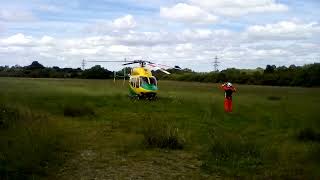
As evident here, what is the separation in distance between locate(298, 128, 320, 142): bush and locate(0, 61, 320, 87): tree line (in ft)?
134

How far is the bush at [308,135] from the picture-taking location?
17.6m

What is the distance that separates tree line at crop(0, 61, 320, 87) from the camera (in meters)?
60.3

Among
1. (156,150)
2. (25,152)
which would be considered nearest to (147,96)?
(156,150)

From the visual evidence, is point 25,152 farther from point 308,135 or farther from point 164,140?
point 308,135

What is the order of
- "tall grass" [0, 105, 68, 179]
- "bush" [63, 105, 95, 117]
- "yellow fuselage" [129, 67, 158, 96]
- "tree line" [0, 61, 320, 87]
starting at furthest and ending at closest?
"tree line" [0, 61, 320, 87], "yellow fuselage" [129, 67, 158, 96], "bush" [63, 105, 95, 117], "tall grass" [0, 105, 68, 179]

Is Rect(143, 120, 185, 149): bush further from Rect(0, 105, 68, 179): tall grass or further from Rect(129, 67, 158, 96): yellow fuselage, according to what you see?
Rect(129, 67, 158, 96): yellow fuselage

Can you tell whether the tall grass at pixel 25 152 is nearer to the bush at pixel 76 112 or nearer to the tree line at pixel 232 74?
the bush at pixel 76 112

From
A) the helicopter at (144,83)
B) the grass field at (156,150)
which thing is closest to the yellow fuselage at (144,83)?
the helicopter at (144,83)

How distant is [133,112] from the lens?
1136 inches

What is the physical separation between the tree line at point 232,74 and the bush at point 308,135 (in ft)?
134

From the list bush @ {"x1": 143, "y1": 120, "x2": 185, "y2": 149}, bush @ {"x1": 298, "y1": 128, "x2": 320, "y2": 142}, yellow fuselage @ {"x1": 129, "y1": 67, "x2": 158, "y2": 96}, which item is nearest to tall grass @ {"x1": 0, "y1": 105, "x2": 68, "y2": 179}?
bush @ {"x1": 143, "y1": 120, "x2": 185, "y2": 149}

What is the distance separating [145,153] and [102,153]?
1215 mm

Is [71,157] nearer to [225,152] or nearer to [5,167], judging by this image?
[5,167]

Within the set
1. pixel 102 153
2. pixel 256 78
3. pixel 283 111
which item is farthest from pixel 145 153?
pixel 256 78
